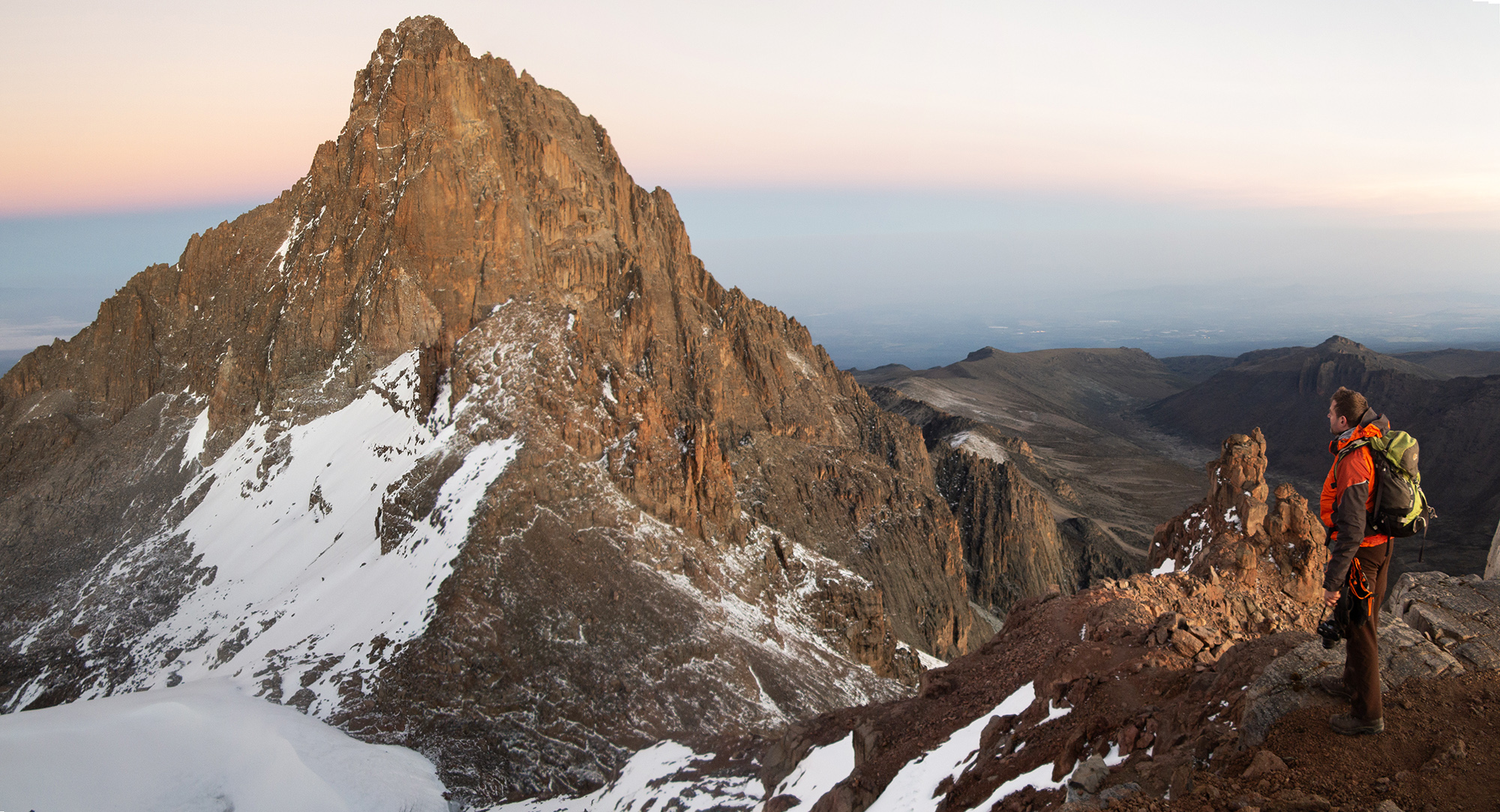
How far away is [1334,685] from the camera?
30.3 feet

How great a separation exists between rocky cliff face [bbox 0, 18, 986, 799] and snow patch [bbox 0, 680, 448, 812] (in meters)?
2.50

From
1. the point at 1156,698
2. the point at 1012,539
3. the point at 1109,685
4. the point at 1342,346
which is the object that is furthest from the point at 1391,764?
the point at 1342,346

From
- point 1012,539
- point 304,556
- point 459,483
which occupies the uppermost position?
point 459,483

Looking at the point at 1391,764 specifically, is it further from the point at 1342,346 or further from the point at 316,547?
the point at 1342,346

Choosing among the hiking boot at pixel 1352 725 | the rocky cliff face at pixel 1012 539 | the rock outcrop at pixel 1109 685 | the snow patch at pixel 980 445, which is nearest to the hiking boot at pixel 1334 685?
the hiking boot at pixel 1352 725

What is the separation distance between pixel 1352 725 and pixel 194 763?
108 ft

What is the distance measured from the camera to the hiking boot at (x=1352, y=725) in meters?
8.32

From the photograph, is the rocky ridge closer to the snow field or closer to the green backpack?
the green backpack

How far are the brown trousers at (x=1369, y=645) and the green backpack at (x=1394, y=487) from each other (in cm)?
27

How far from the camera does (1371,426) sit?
877 centimetres

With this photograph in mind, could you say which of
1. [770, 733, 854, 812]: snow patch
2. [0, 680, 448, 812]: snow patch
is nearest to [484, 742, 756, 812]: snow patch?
[770, 733, 854, 812]: snow patch

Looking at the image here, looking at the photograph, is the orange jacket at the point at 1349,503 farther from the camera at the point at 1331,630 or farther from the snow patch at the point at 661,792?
the snow patch at the point at 661,792

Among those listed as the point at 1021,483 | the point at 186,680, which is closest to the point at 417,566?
the point at 186,680

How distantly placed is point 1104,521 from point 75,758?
117 metres
